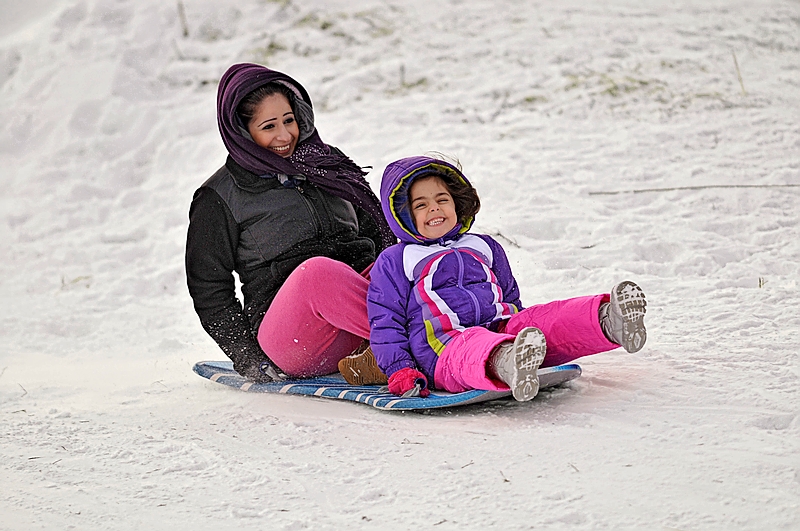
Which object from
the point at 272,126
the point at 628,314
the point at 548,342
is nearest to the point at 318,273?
the point at 272,126

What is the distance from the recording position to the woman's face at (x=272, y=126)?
9.69 feet

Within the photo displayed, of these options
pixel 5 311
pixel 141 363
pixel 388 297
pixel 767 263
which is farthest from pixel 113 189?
pixel 767 263

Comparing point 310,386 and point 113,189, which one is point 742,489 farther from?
point 113,189

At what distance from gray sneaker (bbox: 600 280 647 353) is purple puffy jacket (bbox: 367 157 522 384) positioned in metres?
0.42

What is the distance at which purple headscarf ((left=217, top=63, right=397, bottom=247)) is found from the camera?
2.90 m

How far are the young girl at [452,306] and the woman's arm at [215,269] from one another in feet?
1.78

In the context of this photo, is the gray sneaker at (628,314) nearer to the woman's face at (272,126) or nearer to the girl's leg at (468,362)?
the girl's leg at (468,362)

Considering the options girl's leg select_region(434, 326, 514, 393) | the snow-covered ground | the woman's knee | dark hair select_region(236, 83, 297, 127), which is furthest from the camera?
dark hair select_region(236, 83, 297, 127)

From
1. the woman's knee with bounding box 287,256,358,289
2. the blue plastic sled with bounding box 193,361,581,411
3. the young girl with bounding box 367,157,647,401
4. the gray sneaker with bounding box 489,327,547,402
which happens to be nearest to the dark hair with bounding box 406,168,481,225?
the young girl with bounding box 367,157,647,401

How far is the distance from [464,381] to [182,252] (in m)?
3.23

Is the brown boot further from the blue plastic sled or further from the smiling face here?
the smiling face

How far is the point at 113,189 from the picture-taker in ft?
20.0

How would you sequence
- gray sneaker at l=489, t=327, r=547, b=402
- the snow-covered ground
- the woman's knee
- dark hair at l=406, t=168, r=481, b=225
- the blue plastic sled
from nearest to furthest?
1. the snow-covered ground
2. gray sneaker at l=489, t=327, r=547, b=402
3. the blue plastic sled
4. the woman's knee
5. dark hair at l=406, t=168, r=481, b=225

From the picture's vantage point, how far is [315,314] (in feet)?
9.05
